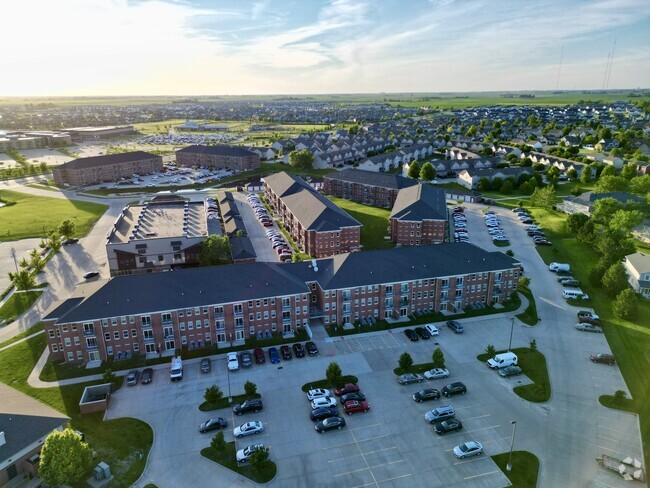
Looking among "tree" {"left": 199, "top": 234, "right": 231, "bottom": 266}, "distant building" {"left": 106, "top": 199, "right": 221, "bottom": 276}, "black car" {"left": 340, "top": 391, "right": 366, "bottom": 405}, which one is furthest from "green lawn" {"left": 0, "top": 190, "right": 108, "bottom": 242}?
"black car" {"left": 340, "top": 391, "right": 366, "bottom": 405}

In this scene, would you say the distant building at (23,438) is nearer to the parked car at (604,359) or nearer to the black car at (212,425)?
the black car at (212,425)

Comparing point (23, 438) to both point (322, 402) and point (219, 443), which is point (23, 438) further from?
point (322, 402)

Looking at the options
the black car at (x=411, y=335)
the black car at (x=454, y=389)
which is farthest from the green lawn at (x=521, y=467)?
the black car at (x=411, y=335)

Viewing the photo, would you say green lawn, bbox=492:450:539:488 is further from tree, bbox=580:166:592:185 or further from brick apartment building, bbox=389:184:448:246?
tree, bbox=580:166:592:185

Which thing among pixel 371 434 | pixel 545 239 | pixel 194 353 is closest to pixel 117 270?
pixel 194 353

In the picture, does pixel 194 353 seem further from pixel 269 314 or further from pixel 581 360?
pixel 581 360

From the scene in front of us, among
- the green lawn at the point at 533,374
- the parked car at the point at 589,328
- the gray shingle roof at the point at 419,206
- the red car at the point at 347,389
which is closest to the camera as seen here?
the red car at the point at 347,389
